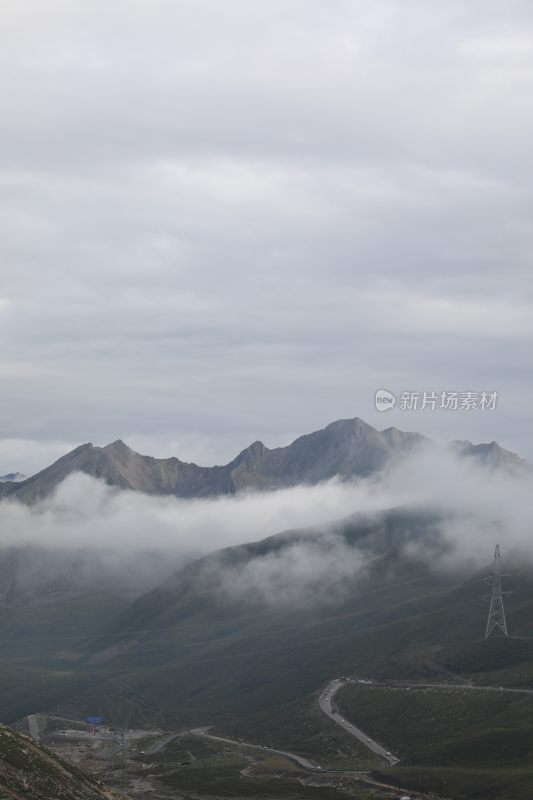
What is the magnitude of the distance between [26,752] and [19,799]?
111 ft

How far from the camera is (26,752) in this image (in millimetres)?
194875

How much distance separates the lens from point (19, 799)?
531 feet

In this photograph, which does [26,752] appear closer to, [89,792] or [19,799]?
[89,792]

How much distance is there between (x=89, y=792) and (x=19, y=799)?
125 feet

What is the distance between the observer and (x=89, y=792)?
7776 inches

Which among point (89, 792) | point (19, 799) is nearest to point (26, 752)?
point (89, 792)

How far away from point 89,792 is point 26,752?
1444 centimetres

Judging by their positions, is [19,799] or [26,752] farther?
[26,752]

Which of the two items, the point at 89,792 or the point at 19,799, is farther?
the point at 89,792
